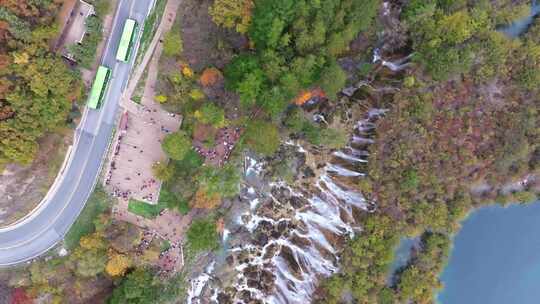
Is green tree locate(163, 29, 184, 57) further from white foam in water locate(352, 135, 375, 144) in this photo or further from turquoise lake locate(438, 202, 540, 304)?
turquoise lake locate(438, 202, 540, 304)

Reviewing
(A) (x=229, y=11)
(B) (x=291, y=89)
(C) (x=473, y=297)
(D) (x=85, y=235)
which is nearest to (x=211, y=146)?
(B) (x=291, y=89)

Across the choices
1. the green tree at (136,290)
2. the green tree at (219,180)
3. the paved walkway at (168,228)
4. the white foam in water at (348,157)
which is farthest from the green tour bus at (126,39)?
the white foam in water at (348,157)

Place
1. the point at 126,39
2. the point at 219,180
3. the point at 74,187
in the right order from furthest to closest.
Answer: the point at 74,187, the point at 219,180, the point at 126,39

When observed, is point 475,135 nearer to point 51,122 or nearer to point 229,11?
point 229,11

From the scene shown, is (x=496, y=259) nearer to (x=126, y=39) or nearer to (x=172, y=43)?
(x=172, y=43)

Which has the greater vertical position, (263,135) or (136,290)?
(263,135)

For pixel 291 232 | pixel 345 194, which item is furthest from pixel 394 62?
pixel 291 232

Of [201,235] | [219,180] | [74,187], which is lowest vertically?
[201,235]

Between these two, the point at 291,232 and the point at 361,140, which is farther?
the point at 291,232
